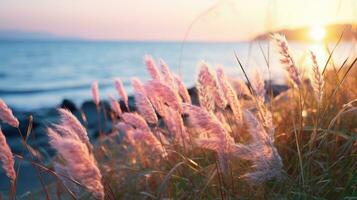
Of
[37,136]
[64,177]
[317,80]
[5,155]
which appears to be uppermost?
[317,80]

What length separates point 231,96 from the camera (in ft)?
5.77

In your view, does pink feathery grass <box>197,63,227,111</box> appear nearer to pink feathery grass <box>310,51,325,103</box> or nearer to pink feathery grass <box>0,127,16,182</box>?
pink feathery grass <box>310,51,325,103</box>

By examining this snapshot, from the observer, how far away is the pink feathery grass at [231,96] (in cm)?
175

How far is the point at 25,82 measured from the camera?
62.0 ft

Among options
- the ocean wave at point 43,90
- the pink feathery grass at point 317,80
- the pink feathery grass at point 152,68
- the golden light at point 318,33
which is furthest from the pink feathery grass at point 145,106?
the ocean wave at point 43,90

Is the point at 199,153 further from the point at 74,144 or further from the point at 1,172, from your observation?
the point at 1,172

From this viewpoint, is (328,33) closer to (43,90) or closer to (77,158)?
(77,158)

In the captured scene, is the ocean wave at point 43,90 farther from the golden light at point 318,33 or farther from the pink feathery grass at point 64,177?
the pink feathery grass at point 64,177

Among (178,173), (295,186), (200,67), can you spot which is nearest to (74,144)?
(200,67)

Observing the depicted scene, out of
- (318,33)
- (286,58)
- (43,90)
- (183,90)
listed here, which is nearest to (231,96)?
(286,58)

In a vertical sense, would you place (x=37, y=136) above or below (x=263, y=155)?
below

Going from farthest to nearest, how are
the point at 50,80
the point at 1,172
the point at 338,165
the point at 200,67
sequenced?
1. the point at 50,80
2. the point at 1,172
3. the point at 338,165
4. the point at 200,67

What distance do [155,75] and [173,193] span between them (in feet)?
1.89

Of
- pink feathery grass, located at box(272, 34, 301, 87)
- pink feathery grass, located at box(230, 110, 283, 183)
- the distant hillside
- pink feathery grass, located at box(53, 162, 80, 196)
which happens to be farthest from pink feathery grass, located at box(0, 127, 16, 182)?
the distant hillside
